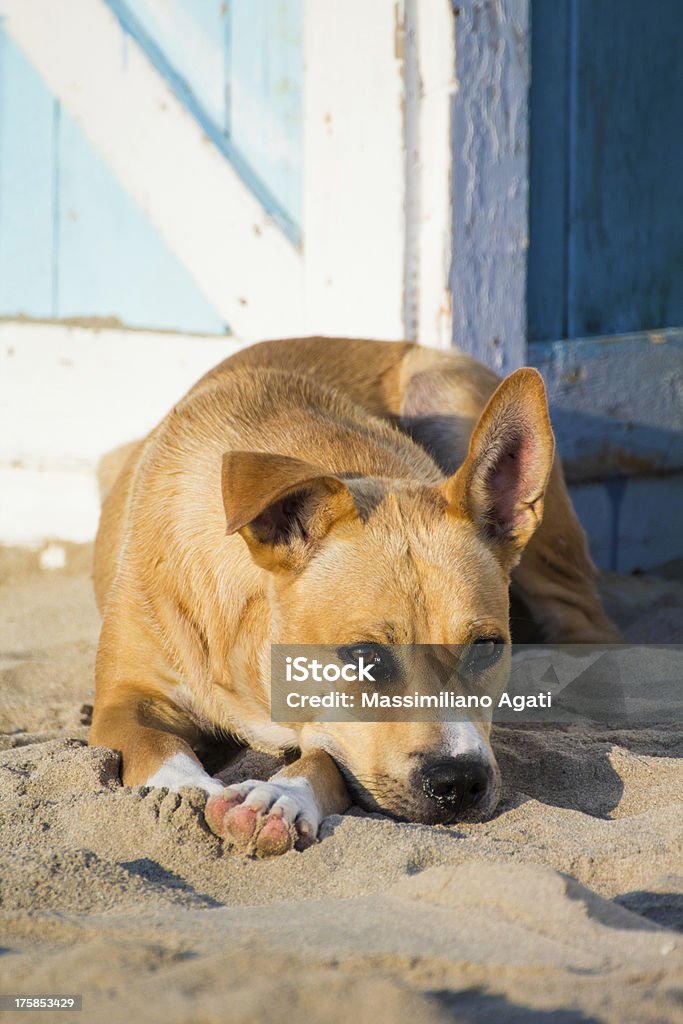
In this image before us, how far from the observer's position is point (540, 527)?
406cm

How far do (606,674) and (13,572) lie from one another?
268 centimetres

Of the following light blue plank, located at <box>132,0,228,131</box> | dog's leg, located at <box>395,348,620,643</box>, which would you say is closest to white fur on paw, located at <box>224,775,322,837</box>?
dog's leg, located at <box>395,348,620,643</box>

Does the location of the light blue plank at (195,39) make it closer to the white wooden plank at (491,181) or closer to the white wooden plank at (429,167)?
the white wooden plank at (429,167)

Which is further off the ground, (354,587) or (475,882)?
(354,587)

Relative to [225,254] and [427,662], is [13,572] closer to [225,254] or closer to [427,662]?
[225,254]

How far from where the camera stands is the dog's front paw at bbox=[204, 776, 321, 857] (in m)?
2.17

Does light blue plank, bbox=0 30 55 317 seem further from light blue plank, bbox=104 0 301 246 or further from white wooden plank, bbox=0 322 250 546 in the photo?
light blue plank, bbox=104 0 301 246

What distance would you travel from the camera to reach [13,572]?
198 inches

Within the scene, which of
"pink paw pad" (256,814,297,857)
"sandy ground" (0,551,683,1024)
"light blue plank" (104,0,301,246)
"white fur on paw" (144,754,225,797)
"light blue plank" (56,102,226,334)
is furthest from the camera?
"light blue plank" (56,102,226,334)

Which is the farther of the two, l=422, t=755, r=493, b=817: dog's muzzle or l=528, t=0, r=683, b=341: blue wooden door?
l=528, t=0, r=683, b=341: blue wooden door

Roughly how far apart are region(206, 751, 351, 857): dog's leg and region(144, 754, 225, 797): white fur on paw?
127 mm

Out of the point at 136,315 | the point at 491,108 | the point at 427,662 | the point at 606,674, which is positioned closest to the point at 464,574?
the point at 427,662

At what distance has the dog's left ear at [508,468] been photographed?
8.68 ft

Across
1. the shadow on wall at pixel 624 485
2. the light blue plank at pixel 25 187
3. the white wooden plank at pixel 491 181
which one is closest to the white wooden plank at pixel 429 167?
the white wooden plank at pixel 491 181
